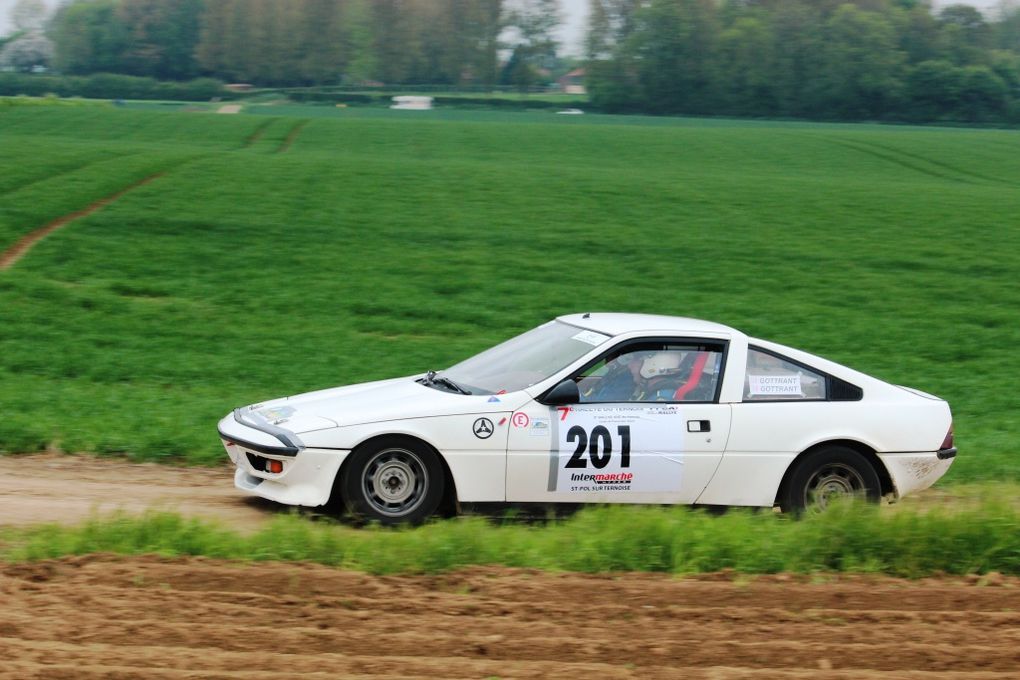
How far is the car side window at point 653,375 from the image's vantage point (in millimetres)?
7668

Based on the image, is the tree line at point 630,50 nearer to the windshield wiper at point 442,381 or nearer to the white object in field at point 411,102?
the white object in field at point 411,102

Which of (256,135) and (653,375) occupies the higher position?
(256,135)

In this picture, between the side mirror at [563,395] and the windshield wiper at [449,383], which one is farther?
the windshield wiper at [449,383]

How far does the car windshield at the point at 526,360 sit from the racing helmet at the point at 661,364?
1.09ft

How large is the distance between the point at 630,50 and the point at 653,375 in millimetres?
90445

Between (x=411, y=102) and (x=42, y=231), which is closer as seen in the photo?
(x=42, y=231)

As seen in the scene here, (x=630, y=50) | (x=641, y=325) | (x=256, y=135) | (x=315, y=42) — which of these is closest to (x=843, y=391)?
(x=641, y=325)

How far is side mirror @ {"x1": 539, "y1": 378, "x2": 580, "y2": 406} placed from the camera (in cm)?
738

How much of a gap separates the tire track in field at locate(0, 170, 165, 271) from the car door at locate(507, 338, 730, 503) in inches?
542

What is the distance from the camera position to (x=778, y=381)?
7852 millimetres

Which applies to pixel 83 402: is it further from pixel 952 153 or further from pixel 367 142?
pixel 952 153

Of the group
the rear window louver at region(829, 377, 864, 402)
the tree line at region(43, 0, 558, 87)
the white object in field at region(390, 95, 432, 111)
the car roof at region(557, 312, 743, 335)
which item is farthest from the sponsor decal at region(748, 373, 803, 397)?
the tree line at region(43, 0, 558, 87)

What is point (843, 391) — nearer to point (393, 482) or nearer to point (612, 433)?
point (612, 433)

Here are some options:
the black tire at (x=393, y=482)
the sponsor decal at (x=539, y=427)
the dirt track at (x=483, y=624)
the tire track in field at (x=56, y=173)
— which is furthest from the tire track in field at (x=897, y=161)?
the dirt track at (x=483, y=624)
